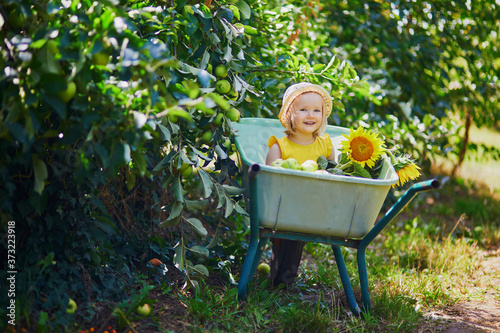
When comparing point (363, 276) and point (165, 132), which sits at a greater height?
point (165, 132)

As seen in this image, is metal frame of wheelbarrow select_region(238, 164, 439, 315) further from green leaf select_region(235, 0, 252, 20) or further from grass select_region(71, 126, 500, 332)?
green leaf select_region(235, 0, 252, 20)

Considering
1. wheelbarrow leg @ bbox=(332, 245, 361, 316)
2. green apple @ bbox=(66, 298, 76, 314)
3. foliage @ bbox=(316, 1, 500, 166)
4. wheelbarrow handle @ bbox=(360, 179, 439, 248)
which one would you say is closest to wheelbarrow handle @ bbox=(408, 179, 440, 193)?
wheelbarrow handle @ bbox=(360, 179, 439, 248)

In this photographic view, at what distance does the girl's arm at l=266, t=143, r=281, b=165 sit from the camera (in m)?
2.29

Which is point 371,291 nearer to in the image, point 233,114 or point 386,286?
point 386,286

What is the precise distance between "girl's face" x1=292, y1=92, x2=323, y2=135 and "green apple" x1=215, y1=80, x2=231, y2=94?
369 millimetres

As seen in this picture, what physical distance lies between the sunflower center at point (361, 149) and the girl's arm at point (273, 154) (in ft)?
1.21

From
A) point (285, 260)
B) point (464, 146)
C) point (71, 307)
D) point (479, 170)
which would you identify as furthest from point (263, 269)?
point (479, 170)

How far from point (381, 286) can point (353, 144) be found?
0.77 metres

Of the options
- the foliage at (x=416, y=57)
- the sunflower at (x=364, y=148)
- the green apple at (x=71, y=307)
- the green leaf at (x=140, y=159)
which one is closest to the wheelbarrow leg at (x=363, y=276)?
the sunflower at (x=364, y=148)

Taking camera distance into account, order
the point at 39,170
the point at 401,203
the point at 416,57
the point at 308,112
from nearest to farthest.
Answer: the point at 39,170 < the point at 401,203 < the point at 308,112 < the point at 416,57

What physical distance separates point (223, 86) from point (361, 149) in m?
0.68

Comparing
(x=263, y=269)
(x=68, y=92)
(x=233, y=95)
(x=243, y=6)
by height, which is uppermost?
(x=243, y=6)

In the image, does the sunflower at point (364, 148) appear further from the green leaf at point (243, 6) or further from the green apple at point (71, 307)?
the green apple at point (71, 307)

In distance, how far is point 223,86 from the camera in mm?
2057
